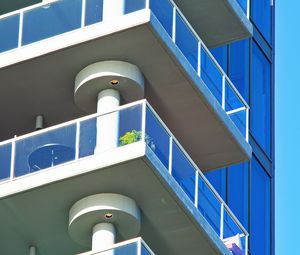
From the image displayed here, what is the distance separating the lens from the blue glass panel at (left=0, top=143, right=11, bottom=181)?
3284cm

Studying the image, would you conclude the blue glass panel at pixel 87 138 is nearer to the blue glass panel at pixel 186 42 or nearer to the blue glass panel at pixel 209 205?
the blue glass panel at pixel 209 205

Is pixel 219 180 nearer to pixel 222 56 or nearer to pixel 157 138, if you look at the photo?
pixel 222 56

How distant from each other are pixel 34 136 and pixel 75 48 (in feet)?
5.38

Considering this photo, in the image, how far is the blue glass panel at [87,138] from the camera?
3238 centimetres

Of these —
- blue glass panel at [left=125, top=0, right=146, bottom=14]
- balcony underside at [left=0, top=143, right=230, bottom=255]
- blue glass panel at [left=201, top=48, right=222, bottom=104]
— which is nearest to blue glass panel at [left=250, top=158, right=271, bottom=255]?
blue glass panel at [left=201, top=48, right=222, bottom=104]

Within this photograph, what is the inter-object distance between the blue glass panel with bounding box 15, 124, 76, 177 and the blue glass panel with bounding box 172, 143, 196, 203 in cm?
164

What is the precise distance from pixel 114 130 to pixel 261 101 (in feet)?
41.8

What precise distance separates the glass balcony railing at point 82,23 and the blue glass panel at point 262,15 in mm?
10263

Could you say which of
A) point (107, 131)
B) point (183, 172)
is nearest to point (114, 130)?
point (107, 131)

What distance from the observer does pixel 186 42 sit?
34.9 m

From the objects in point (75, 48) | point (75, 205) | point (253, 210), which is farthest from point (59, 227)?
point (253, 210)

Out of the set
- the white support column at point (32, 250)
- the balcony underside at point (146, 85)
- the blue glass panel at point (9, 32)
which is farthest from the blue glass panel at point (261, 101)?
the white support column at point (32, 250)

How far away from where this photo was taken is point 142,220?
32.8 metres

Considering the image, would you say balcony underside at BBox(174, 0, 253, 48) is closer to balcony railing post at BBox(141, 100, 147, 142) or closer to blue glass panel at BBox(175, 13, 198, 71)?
blue glass panel at BBox(175, 13, 198, 71)
